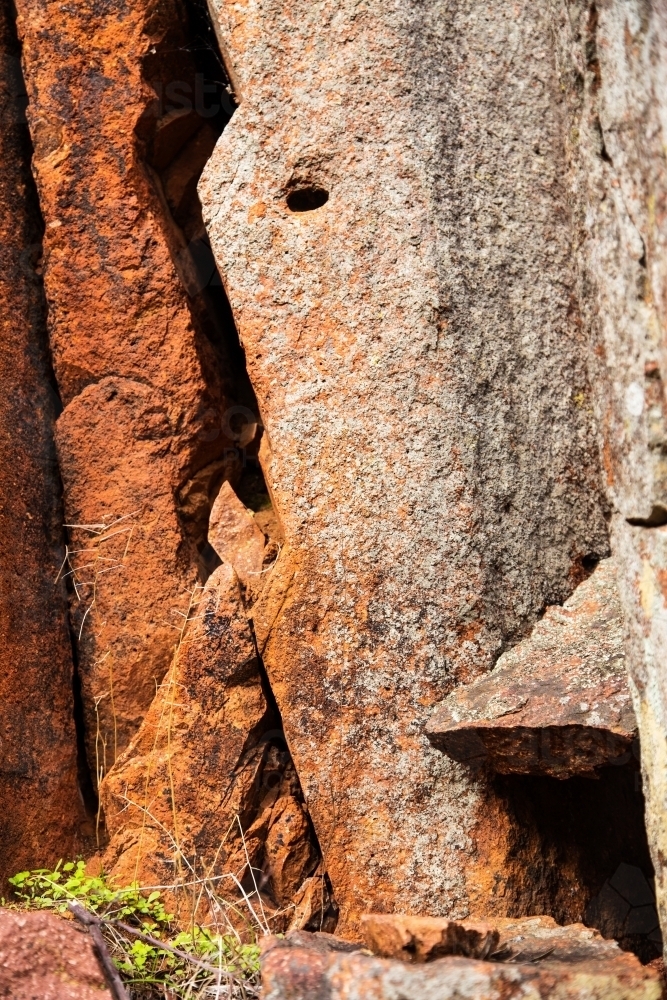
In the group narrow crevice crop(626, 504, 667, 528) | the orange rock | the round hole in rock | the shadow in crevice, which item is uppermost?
the round hole in rock

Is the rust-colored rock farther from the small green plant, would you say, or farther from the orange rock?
the orange rock

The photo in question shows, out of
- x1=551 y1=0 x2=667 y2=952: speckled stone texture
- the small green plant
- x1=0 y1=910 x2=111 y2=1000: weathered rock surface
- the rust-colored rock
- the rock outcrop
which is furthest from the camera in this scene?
the rock outcrop

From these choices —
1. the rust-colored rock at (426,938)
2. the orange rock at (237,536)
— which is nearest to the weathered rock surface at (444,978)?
the rust-colored rock at (426,938)

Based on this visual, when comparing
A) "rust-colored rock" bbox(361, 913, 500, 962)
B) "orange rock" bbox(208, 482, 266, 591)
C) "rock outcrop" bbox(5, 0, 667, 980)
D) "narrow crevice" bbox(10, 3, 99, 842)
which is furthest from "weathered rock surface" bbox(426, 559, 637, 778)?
"narrow crevice" bbox(10, 3, 99, 842)

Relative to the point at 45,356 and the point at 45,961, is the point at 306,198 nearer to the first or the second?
the point at 45,356

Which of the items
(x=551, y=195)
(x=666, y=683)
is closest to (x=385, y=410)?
(x=551, y=195)

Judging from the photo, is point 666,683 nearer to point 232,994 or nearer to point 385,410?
point 385,410

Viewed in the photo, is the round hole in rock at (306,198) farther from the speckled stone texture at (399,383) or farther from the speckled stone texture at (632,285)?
the speckled stone texture at (632,285)
